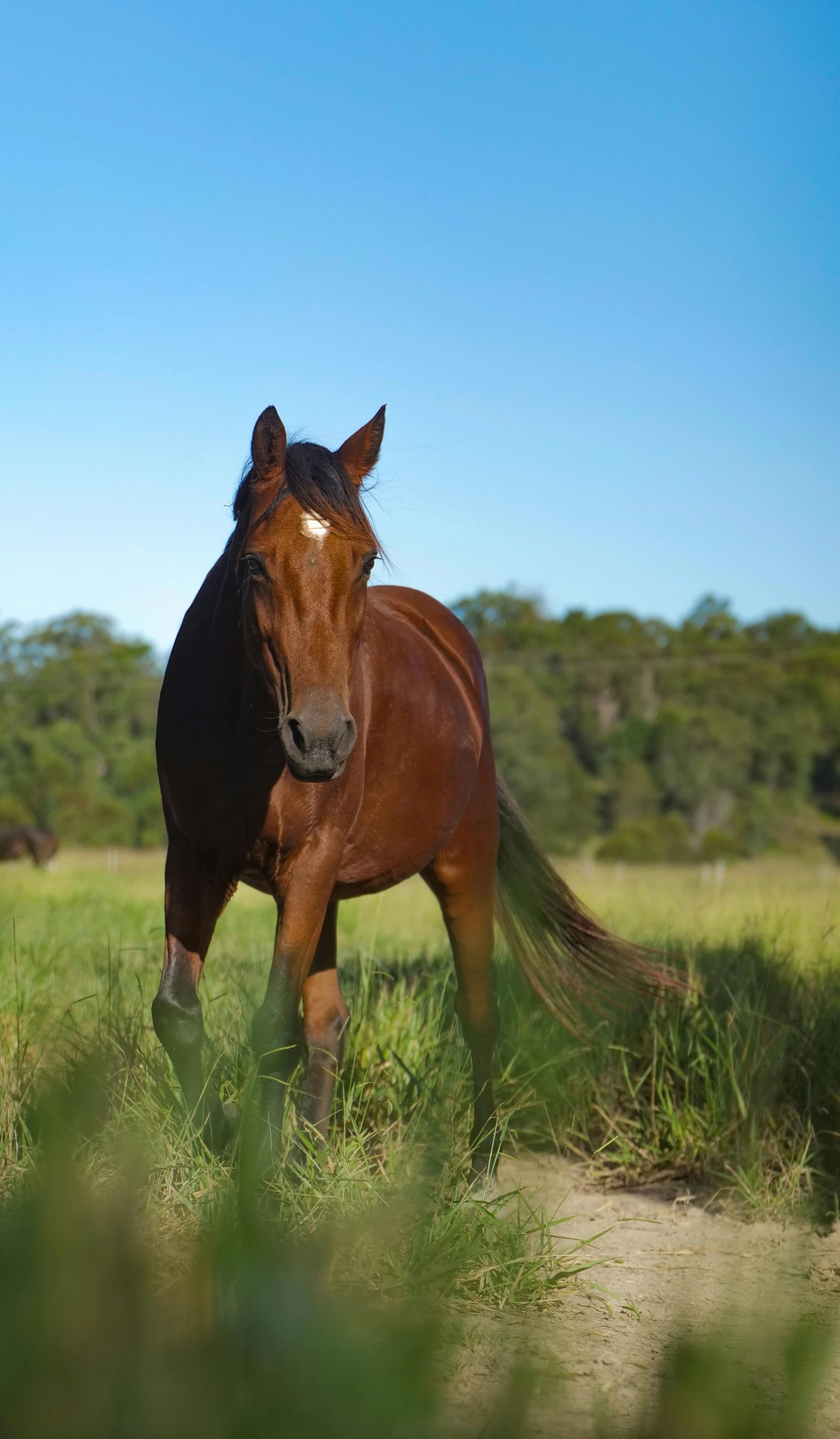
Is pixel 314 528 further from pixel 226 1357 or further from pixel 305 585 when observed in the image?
pixel 226 1357

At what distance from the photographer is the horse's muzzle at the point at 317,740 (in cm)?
310

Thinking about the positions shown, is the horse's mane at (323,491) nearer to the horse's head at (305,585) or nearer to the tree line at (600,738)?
the horse's head at (305,585)

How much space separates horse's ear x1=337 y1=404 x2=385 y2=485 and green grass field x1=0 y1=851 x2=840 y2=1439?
6.14 feet

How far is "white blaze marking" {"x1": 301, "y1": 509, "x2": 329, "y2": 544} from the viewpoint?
335 centimetres

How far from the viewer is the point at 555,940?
18.0ft

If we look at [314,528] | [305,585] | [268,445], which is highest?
[268,445]

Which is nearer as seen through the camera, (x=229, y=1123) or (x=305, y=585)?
(x=305, y=585)

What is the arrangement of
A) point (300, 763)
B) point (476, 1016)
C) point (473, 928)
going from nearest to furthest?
point (300, 763)
point (476, 1016)
point (473, 928)

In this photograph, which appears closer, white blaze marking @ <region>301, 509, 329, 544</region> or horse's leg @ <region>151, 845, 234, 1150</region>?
white blaze marking @ <region>301, 509, 329, 544</region>

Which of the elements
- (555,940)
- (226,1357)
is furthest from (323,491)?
(555,940)

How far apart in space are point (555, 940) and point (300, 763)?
272cm

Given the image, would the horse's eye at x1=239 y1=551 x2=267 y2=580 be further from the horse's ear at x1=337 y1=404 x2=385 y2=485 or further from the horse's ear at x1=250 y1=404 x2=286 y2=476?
the horse's ear at x1=337 y1=404 x2=385 y2=485

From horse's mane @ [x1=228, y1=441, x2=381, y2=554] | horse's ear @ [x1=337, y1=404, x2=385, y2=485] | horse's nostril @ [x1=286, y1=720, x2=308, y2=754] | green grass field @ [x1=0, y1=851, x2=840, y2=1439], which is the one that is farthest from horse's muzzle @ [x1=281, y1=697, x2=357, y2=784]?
horse's ear @ [x1=337, y1=404, x2=385, y2=485]

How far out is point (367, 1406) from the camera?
49.3 inches
